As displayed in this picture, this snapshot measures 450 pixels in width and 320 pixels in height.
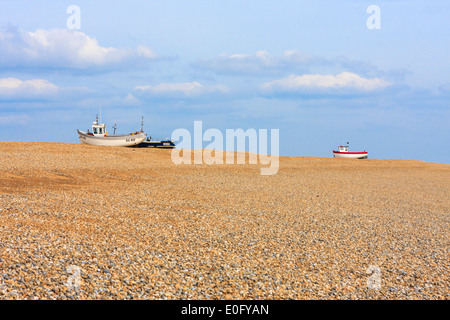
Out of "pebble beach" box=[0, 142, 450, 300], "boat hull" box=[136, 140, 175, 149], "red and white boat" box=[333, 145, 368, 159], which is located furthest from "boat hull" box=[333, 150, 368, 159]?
"pebble beach" box=[0, 142, 450, 300]

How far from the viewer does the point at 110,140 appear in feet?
134

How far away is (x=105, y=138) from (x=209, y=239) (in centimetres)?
3217

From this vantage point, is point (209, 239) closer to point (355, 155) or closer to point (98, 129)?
point (98, 129)

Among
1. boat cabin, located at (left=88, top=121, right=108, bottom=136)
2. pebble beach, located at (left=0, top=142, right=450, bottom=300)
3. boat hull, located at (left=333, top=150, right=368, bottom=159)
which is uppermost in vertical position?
boat cabin, located at (left=88, top=121, right=108, bottom=136)

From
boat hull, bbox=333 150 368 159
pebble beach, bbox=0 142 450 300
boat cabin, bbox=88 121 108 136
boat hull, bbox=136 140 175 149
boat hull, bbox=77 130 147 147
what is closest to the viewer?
pebble beach, bbox=0 142 450 300

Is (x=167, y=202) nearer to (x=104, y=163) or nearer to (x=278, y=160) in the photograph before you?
(x=104, y=163)

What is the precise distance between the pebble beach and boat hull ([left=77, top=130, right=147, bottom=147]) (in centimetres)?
1724

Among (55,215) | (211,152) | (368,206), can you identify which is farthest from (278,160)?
(55,215)

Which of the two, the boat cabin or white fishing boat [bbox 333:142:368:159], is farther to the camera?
white fishing boat [bbox 333:142:368:159]

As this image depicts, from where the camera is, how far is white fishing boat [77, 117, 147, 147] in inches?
1608

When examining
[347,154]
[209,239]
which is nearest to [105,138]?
[347,154]

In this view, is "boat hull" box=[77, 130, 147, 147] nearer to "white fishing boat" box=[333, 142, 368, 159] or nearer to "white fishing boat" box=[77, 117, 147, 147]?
"white fishing boat" box=[77, 117, 147, 147]

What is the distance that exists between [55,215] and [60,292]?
A: 5.71m

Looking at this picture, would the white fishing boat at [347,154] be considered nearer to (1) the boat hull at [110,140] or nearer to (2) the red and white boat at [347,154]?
(2) the red and white boat at [347,154]
